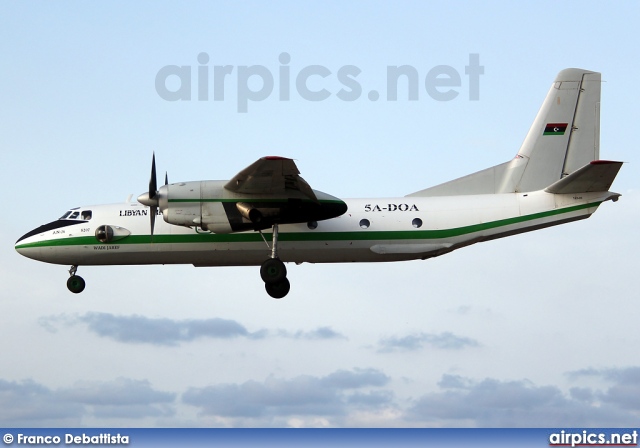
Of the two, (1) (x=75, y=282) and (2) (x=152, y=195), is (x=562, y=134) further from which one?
(1) (x=75, y=282)

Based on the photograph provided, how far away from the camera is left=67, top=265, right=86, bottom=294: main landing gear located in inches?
1034

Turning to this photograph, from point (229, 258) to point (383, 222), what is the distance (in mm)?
4155

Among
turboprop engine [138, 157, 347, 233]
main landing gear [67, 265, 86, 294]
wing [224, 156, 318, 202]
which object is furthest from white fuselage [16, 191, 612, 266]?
wing [224, 156, 318, 202]

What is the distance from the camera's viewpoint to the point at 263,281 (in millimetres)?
24625

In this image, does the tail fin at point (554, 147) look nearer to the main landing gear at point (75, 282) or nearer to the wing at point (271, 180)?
the wing at point (271, 180)

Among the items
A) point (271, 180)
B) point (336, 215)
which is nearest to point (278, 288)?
point (336, 215)

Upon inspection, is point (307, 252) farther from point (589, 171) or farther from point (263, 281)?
point (589, 171)

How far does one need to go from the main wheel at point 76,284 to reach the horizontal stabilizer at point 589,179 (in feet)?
41.4

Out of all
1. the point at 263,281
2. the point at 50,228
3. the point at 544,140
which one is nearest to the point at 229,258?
the point at 263,281

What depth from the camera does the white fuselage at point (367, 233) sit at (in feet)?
82.0

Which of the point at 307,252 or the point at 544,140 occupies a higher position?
the point at 544,140

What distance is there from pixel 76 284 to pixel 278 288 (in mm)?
5764

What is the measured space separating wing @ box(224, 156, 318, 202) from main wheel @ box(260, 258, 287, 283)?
1.75 m

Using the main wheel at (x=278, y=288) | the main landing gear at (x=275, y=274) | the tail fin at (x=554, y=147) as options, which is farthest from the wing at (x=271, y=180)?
the tail fin at (x=554, y=147)
